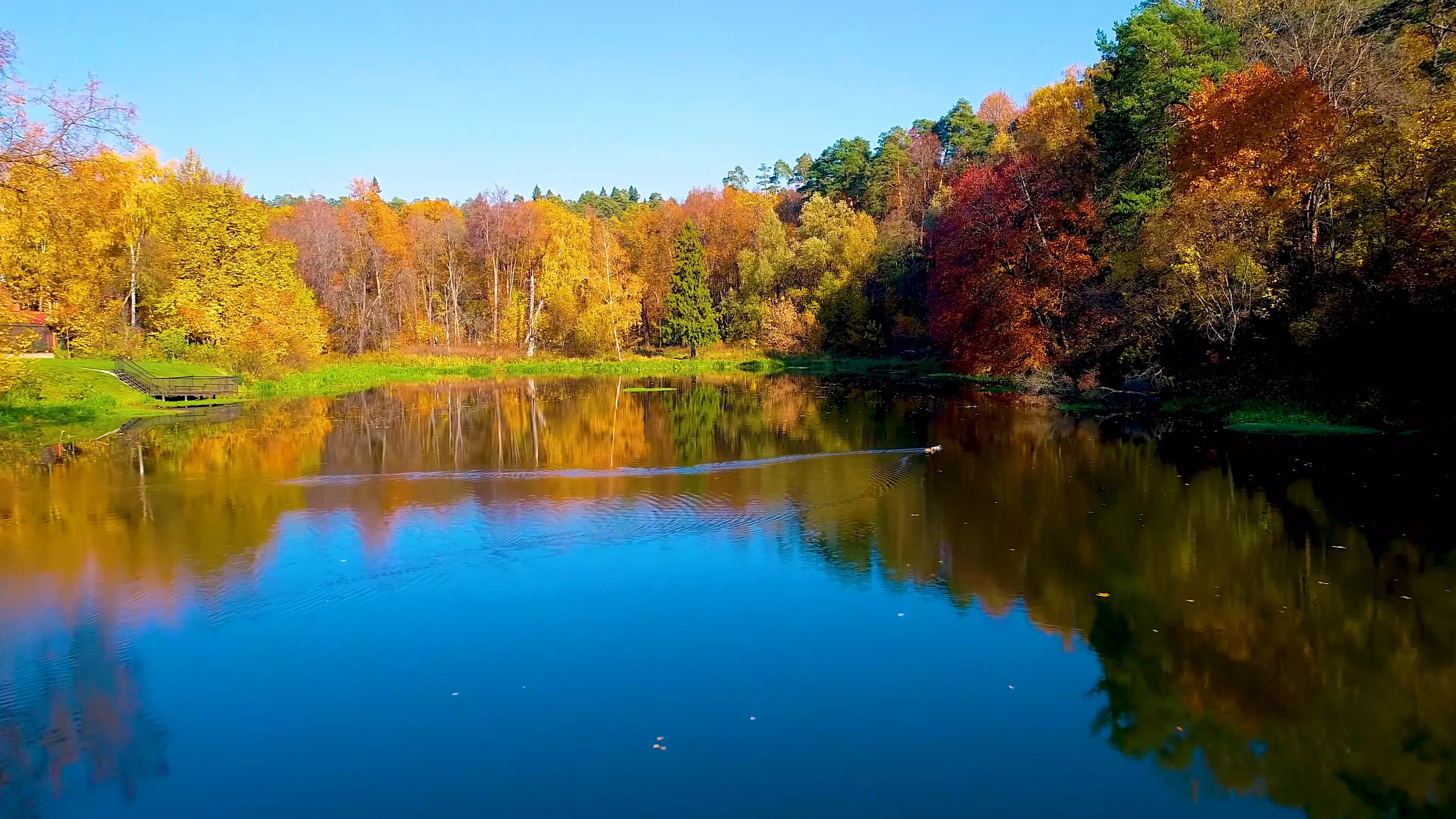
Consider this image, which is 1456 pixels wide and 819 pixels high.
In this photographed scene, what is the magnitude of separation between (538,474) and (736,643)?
10.4 meters

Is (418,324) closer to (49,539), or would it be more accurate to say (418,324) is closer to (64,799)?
(49,539)

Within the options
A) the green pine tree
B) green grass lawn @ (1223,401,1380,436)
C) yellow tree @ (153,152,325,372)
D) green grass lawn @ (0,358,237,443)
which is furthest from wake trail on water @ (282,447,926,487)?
the green pine tree

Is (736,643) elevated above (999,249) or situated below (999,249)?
A: below

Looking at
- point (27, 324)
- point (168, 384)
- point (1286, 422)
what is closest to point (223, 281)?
point (168, 384)

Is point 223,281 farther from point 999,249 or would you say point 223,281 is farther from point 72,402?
point 999,249

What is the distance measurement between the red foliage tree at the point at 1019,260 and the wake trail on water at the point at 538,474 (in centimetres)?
1978

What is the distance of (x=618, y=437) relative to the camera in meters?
23.9

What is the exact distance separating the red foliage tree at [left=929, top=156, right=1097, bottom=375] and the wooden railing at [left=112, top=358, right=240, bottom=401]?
30.7 meters

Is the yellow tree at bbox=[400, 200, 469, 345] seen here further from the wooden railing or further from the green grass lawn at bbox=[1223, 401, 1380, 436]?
the green grass lawn at bbox=[1223, 401, 1380, 436]

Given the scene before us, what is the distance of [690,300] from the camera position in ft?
213

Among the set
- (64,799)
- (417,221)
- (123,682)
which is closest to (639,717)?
(64,799)

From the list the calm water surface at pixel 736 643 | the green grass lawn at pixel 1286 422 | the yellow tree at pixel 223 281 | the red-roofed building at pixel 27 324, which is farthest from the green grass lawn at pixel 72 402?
the green grass lawn at pixel 1286 422

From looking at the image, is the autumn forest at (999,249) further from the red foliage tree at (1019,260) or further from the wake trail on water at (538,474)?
the wake trail on water at (538,474)

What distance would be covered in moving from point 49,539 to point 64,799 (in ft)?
27.2
